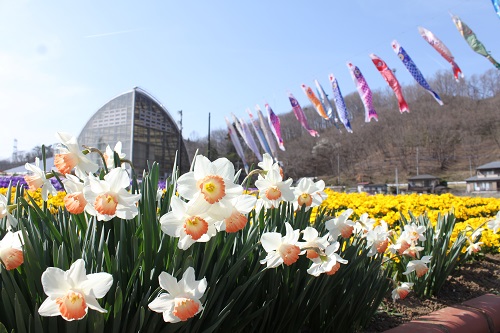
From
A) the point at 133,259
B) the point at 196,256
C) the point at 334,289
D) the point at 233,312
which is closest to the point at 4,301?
the point at 133,259

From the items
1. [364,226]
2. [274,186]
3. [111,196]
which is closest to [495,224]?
[364,226]

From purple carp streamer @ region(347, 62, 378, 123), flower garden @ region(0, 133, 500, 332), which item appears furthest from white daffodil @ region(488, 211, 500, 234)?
purple carp streamer @ region(347, 62, 378, 123)

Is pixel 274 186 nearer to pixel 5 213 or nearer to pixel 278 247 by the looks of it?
pixel 278 247

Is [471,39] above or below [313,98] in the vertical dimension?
above

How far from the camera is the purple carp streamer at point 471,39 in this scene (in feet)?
31.2

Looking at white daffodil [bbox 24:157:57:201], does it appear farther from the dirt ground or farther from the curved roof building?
the curved roof building

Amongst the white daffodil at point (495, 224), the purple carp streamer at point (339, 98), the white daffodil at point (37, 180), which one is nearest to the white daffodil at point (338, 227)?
the white daffodil at point (37, 180)

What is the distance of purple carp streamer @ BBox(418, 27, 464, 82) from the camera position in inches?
407

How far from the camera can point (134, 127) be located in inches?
1183

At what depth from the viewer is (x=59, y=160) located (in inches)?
38.7

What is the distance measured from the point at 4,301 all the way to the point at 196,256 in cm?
43

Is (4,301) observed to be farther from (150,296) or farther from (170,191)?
(170,191)

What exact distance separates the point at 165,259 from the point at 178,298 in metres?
0.24

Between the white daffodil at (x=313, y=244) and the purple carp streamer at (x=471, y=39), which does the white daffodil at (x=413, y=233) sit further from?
the purple carp streamer at (x=471, y=39)
